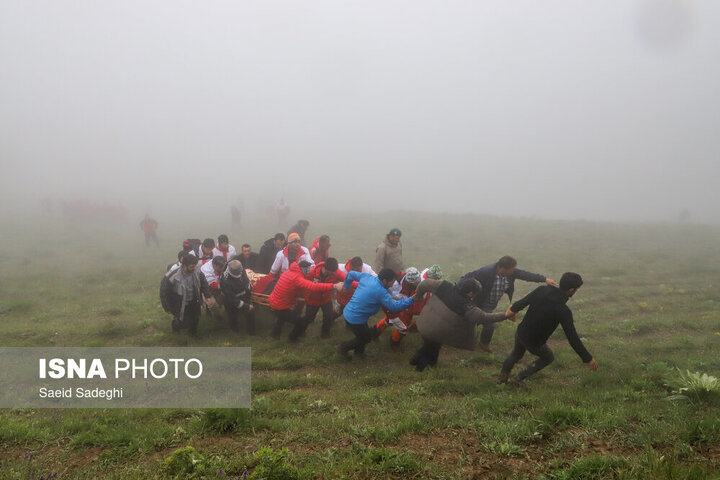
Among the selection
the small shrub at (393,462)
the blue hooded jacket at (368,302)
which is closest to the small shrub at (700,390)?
the small shrub at (393,462)

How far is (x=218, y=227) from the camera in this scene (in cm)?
3578

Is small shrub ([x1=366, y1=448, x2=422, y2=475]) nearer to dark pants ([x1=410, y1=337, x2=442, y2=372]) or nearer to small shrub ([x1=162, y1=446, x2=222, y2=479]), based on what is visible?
small shrub ([x1=162, y1=446, x2=222, y2=479])

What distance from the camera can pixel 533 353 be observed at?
23.5ft

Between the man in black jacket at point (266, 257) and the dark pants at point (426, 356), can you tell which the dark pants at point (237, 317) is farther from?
the dark pants at point (426, 356)

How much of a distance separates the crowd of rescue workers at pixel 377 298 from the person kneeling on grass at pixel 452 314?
2 centimetres

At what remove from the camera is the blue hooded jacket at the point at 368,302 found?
837 centimetres

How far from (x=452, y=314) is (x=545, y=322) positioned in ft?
5.42

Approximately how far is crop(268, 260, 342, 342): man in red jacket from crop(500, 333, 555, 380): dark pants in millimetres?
4233

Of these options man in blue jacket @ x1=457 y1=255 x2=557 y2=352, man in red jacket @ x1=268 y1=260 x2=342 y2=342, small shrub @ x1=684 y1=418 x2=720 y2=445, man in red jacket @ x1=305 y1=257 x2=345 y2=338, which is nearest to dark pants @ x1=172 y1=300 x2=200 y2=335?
man in red jacket @ x1=268 y1=260 x2=342 y2=342

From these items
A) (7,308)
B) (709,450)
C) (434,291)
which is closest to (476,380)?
(434,291)

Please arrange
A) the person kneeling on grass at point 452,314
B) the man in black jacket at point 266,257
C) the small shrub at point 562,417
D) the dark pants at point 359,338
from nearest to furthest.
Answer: the small shrub at point 562,417 < the person kneeling on grass at point 452,314 < the dark pants at point 359,338 < the man in black jacket at point 266,257

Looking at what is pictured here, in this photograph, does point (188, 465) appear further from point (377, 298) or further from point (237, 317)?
point (237, 317)

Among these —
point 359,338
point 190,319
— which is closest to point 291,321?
point 359,338

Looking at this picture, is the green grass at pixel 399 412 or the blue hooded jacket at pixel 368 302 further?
the blue hooded jacket at pixel 368 302
